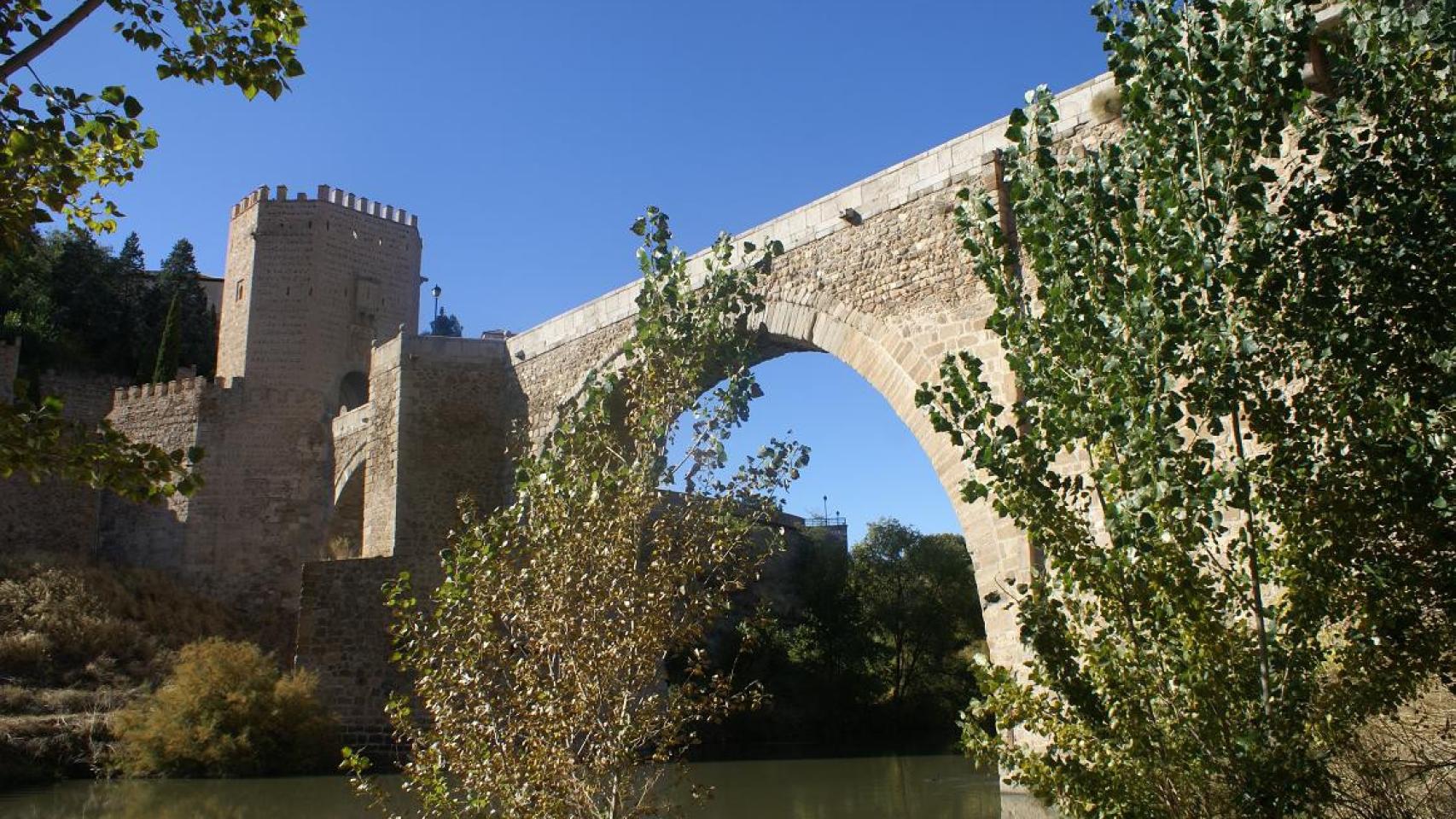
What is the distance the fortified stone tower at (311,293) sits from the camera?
2191 cm

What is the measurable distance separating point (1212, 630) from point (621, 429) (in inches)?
317

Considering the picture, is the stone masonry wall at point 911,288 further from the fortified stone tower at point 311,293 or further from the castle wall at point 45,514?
the castle wall at point 45,514

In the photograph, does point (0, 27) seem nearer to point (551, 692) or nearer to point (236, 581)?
point (551, 692)

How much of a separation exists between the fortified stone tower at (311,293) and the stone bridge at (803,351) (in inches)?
366

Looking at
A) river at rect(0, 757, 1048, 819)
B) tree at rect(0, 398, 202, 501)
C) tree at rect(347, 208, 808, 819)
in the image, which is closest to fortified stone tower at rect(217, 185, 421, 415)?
river at rect(0, 757, 1048, 819)

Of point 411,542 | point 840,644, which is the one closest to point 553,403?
point 411,542

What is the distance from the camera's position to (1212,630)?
2.90 meters

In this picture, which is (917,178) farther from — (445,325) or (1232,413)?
(445,325)

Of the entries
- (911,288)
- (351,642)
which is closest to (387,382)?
(351,642)

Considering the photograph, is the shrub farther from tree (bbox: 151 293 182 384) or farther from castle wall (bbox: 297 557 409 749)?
tree (bbox: 151 293 182 384)

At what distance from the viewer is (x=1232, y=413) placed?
122 inches

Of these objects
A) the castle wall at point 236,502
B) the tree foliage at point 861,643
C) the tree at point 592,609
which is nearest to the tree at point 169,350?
the castle wall at point 236,502

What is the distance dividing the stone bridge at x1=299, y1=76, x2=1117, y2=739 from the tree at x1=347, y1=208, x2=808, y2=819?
4.97 feet

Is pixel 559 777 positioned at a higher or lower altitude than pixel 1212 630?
lower
